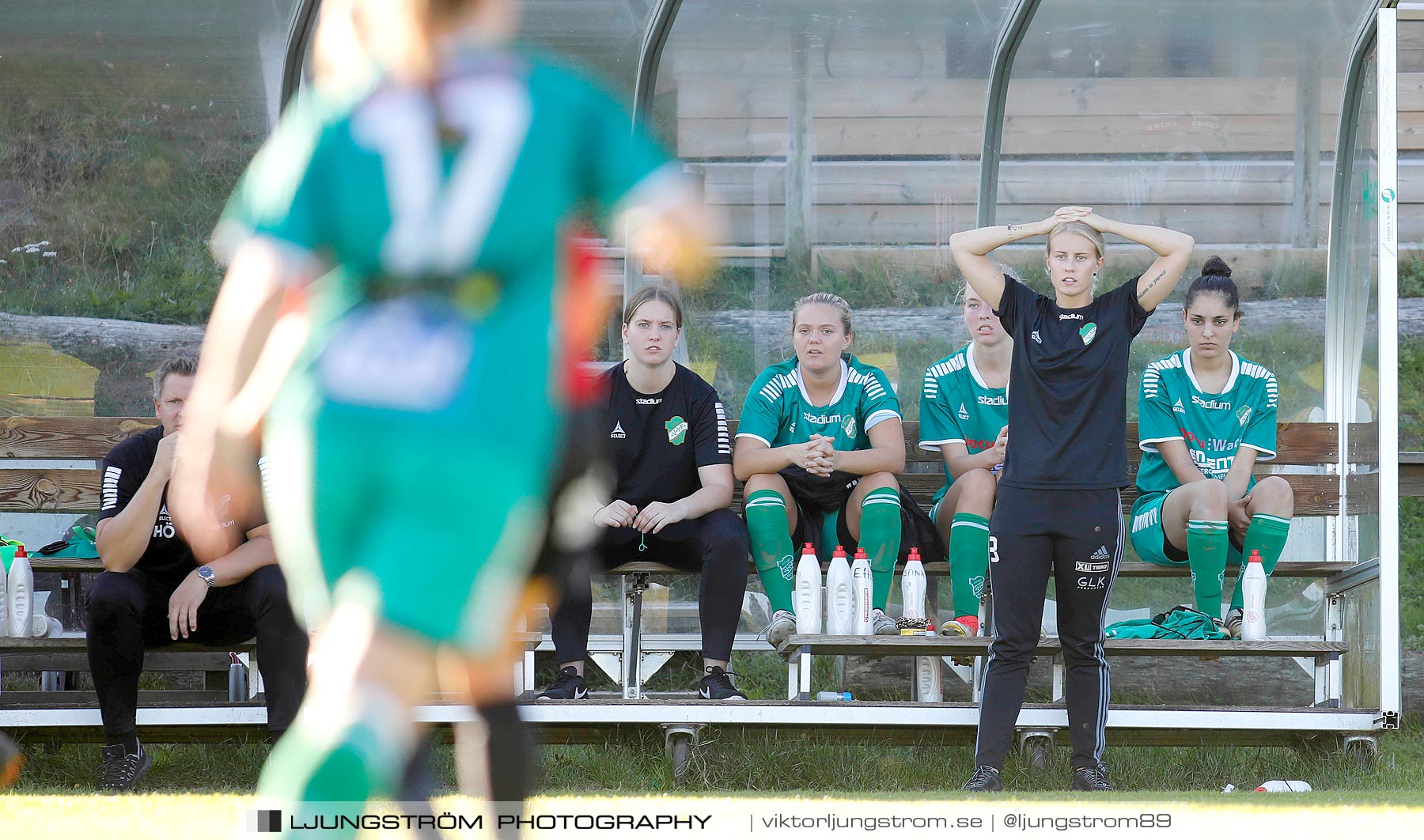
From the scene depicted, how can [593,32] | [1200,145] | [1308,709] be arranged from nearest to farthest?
[1308,709]
[593,32]
[1200,145]

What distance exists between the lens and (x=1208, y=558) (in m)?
5.83

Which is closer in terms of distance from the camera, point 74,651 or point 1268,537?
point 74,651

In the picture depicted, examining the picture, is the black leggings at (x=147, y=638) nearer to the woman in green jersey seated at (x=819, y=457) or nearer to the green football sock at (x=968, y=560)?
the woman in green jersey seated at (x=819, y=457)

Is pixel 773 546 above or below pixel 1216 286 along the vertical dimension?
below

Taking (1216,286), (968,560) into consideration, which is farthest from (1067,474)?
(1216,286)

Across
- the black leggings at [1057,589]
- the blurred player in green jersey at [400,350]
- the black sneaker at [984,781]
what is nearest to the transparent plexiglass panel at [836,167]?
the black leggings at [1057,589]

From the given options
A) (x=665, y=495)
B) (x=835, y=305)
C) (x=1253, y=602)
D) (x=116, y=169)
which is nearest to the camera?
(x=1253, y=602)

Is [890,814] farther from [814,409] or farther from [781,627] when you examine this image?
[814,409]

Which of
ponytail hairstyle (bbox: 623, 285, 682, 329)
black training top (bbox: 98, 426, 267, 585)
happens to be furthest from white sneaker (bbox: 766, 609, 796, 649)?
black training top (bbox: 98, 426, 267, 585)

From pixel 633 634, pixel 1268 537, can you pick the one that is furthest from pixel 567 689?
pixel 1268 537

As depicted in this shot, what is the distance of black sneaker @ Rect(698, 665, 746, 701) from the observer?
5367mm

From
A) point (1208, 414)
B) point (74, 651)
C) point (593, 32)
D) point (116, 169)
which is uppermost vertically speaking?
point (593, 32)

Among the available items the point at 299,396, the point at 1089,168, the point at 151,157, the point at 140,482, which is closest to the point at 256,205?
the point at 299,396

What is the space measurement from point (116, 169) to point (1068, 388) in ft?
14.6
